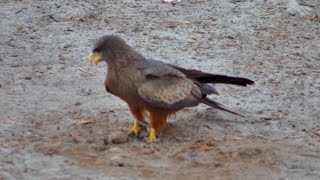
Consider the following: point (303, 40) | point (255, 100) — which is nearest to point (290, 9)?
point (303, 40)

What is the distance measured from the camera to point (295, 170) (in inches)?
234

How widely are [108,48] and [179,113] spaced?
1.20 m

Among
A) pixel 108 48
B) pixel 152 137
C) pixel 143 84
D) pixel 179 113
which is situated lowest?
pixel 179 113

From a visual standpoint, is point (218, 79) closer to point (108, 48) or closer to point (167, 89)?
point (167, 89)

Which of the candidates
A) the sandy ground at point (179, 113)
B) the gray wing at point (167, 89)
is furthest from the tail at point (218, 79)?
the sandy ground at point (179, 113)

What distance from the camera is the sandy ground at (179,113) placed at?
5.94 metres

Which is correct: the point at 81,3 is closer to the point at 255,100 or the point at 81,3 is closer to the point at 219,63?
the point at 219,63

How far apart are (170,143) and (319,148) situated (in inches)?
48.4

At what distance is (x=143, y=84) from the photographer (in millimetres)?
6145

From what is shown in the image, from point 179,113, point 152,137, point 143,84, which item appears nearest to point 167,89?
point 143,84

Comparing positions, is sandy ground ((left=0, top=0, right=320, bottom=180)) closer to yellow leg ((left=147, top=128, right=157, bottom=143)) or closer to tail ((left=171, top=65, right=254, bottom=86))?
yellow leg ((left=147, top=128, right=157, bottom=143))

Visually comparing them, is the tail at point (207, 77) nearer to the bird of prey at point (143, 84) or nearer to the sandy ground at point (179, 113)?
the bird of prey at point (143, 84)

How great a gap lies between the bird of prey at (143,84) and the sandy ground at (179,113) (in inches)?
10.4

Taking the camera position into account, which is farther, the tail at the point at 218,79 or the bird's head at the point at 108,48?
the tail at the point at 218,79
